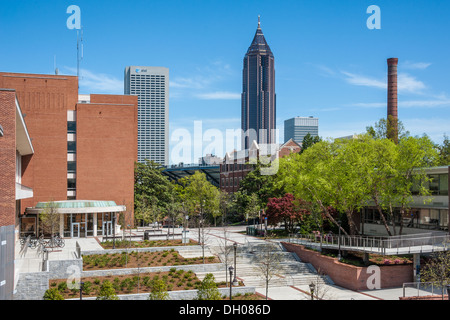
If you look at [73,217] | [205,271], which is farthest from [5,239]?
[73,217]

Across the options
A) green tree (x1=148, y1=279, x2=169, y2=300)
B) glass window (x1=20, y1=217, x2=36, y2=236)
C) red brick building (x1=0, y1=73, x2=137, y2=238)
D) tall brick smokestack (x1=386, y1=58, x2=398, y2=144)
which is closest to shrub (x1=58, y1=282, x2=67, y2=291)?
green tree (x1=148, y1=279, x2=169, y2=300)

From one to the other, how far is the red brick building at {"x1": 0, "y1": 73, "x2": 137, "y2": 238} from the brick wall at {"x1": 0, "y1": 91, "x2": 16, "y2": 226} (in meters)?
25.9

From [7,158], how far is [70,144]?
93.2 feet

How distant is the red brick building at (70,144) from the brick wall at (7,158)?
84.9 feet

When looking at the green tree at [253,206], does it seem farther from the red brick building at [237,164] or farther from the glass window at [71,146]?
the glass window at [71,146]

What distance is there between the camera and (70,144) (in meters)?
48.2

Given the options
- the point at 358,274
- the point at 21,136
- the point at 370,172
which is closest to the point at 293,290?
the point at 358,274

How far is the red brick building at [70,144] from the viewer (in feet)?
154

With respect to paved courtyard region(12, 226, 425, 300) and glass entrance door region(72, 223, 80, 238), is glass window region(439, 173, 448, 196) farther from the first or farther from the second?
glass entrance door region(72, 223, 80, 238)

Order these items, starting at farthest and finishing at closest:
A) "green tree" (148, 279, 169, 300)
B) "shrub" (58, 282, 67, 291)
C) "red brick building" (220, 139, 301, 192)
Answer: "red brick building" (220, 139, 301, 192) → "shrub" (58, 282, 67, 291) → "green tree" (148, 279, 169, 300)

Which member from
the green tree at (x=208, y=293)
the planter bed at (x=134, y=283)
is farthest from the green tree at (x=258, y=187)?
the green tree at (x=208, y=293)

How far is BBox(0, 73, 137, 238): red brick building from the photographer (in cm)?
4688
